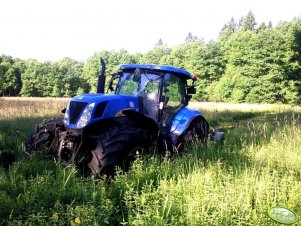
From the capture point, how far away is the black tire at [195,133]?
6.06m

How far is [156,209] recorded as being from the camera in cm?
305

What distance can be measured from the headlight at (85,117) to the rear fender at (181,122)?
6.62 feet

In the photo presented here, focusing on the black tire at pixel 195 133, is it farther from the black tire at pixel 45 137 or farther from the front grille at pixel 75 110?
the black tire at pixel 45 137

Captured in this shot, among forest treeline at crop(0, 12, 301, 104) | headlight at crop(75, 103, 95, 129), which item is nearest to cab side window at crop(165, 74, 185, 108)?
headlight at crop(75, 103, 95, 129)

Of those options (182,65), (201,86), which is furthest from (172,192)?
(182,65)

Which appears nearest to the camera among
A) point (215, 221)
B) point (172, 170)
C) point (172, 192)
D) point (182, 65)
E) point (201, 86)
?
point (215, 221)

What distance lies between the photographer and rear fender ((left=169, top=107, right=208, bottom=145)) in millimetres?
6000

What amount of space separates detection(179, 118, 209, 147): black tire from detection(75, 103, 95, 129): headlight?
2.06 meters

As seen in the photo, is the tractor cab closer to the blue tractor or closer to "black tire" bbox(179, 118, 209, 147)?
the blue tractor

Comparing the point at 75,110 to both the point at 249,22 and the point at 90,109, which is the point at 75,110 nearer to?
the point at 90,109

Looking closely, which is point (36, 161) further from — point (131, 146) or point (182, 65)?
point (182, 65)

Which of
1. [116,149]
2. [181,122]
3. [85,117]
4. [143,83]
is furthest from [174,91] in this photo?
[116,149]

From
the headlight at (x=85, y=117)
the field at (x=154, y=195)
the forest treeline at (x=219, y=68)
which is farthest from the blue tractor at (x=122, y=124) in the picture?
the forest treeline at (x=219, y=68)

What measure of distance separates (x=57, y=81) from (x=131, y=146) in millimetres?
57019
